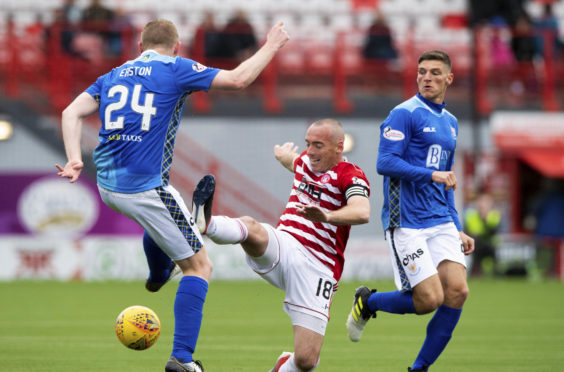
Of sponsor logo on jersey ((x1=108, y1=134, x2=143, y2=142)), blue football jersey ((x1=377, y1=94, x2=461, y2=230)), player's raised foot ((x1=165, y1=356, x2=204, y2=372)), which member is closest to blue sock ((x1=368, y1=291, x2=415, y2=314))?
blue football jersey ((x1=377, y1=94, x2=461, y2=230))

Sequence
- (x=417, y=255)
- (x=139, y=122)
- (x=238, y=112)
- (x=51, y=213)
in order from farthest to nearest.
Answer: (x=238, y=112) < (x=51, y=213) < (x=417, y=255) < (x=139, y=122)

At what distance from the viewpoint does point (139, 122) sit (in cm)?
663

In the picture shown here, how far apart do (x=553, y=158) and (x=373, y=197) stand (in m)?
3.99

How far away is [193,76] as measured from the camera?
6.68m

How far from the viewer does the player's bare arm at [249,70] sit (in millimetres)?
6547

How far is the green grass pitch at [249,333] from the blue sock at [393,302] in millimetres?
535

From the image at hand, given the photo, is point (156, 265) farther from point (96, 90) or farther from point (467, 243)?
point (467, 243)

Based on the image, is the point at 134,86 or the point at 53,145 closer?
the point at 134,86

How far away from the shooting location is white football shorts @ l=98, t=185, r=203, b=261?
6645 mm

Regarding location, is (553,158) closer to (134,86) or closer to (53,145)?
(53,145)

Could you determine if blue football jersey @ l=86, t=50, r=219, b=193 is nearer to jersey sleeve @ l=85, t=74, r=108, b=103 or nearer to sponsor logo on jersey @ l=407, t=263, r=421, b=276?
jersey sleeve @ l=85, t=74, r=108, b=103

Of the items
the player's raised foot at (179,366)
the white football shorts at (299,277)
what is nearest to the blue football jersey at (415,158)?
the white football shorts at (299,277)

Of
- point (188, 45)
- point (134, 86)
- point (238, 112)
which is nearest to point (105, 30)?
point (188, 45)

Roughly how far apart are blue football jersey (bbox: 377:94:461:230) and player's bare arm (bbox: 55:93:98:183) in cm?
215
